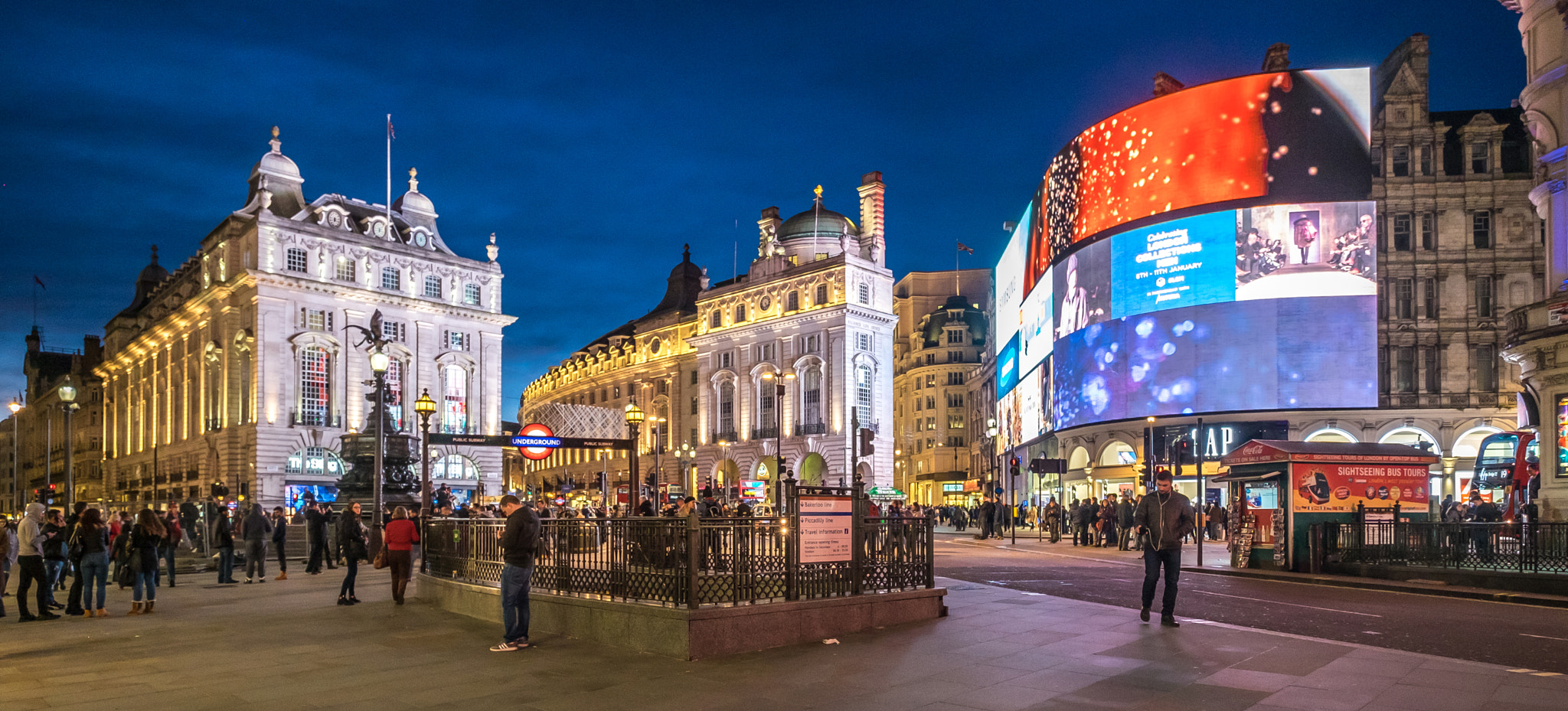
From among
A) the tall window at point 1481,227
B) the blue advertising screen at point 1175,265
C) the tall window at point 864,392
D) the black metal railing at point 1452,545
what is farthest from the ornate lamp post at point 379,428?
the tall window at point 864,392

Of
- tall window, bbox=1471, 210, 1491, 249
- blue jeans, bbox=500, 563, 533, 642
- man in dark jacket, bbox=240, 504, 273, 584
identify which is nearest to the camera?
blue jeans, bbox=500, 563, 533, 642

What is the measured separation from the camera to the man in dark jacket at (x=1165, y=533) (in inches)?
519

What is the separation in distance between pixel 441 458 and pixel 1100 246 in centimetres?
5199

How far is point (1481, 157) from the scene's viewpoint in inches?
1954

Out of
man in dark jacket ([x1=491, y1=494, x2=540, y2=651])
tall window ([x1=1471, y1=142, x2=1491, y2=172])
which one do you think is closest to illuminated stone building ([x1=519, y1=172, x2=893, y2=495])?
tall window ([x1=1471, y1=142, x2=1491, y2=172])

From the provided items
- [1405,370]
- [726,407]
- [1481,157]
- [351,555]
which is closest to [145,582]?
[351,555]

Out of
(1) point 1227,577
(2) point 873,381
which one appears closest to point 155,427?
(2) point 873,381

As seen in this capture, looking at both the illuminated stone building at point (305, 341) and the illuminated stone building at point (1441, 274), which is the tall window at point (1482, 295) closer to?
the illuminated stone building at point (1441, 274)

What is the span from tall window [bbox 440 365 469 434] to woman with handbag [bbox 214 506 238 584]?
206 ft

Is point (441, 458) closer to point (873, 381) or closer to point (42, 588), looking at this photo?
point (873, 381)

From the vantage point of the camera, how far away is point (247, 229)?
3115 inches

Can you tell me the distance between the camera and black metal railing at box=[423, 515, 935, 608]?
449 inches

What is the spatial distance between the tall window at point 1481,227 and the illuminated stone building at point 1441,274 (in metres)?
0.05

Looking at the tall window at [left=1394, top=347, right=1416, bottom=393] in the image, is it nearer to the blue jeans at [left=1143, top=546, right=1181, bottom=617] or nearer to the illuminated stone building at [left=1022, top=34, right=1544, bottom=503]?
the illuminated stone building at [left=1022, top=34, right=1544, bottom=503]
